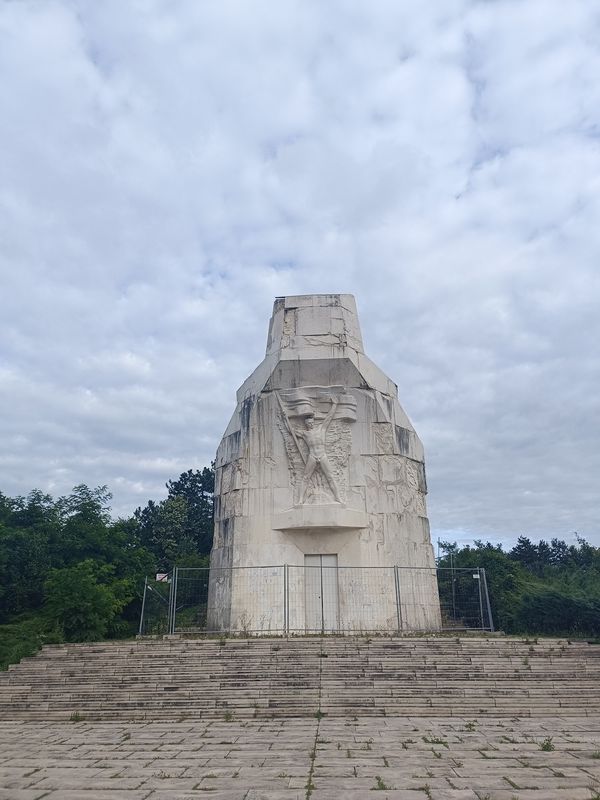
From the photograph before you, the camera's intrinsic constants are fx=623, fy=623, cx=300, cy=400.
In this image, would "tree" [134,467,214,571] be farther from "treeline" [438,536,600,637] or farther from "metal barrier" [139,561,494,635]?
"metal barrier" [139,561,494,635]

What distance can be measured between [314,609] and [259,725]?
7.91 m

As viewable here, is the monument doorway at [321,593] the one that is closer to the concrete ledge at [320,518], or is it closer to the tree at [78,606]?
the concrete ledge at [320,518]

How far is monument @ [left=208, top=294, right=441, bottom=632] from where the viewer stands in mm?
18797

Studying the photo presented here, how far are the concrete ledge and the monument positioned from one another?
0.03m

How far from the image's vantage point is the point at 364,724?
10.9 metres

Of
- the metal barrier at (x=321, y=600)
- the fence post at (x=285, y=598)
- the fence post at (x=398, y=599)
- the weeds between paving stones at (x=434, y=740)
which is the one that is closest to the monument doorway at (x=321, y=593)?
the metal barrier at (x=321, y=600)

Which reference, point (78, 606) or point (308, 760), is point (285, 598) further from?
point (308, 760)

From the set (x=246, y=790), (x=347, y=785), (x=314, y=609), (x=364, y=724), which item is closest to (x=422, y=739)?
(x=364, y=724)

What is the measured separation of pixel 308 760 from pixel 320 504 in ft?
37.5

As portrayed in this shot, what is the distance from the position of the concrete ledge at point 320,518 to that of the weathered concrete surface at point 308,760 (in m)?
7.84

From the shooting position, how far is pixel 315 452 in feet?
65.3

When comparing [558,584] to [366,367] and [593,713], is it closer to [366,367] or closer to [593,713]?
[366,367]

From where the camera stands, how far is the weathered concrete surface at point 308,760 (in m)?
6.60

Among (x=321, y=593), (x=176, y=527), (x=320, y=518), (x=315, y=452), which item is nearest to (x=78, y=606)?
(x=321, y=593)
